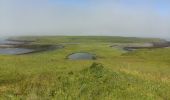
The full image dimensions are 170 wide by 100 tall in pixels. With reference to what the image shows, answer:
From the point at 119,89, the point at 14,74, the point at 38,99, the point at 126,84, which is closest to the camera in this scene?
the point at 38,99

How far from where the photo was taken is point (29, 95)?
18297mm

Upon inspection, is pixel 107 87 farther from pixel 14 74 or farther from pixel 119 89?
pixel 14 74

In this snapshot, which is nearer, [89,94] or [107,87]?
[89,94]

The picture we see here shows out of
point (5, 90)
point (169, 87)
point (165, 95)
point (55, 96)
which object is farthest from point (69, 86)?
point (169, 87)

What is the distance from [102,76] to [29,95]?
23.8ft

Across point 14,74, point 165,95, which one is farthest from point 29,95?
point 14,74

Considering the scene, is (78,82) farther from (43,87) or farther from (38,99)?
(38,99)

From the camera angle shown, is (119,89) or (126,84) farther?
(126,84)

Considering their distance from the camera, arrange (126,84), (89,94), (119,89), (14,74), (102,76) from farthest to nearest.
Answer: (14,74), (102,76), (126,84), (119,89), (89,94)

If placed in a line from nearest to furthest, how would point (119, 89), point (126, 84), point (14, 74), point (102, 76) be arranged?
point (119, 89) < point (126, 84) < point (102, 76) < point (14, 74)

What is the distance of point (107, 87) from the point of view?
69.4 ft

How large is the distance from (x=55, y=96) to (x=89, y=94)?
6.56 ft

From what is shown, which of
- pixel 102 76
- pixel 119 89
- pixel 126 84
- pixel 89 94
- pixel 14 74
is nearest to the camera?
pixel 89 94

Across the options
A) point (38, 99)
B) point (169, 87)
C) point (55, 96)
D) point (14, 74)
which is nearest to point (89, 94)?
point (55, 96)
